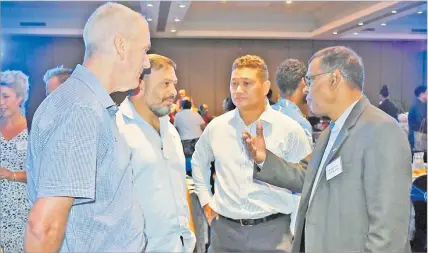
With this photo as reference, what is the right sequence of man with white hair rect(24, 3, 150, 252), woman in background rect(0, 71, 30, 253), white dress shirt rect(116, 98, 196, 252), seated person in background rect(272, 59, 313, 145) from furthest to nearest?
seated person in background rect(272, 59, 313, 145) < woman in background rect(0, 71, 30, 253) < white dress shirt rect(116, 98, 196, 252) < man with white hair rect(24, 3, 150, 252)

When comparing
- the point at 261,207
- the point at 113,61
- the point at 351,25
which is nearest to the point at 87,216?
the point at 113,61

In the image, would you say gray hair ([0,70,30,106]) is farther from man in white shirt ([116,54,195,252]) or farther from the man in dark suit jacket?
the man in dark suit jacket

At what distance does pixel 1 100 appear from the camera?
2.45 metres

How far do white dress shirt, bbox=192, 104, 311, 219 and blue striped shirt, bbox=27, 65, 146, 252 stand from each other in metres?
1.16

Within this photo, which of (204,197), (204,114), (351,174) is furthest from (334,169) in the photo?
(204,114)

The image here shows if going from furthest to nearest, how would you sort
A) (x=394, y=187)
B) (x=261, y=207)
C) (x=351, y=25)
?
(x=351, y=25)
(x=261, y=207)
(x=394, y=187)

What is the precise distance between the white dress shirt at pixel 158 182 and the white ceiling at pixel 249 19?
17.9 ft

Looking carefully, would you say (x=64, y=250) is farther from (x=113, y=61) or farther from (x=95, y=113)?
(x=113, y=61)

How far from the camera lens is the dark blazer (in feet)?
5.02

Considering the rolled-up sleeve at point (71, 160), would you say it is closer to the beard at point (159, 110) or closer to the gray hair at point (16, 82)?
the beard at point (159, 110)

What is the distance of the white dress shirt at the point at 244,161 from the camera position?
2414mm

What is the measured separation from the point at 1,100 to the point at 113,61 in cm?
143

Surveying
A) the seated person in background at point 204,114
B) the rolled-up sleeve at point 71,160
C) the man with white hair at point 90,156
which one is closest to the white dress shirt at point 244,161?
the man with white hair at point 90,156

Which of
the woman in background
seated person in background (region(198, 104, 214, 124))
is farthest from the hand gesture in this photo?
seated person in background (region(198, 104, 214, 124))
